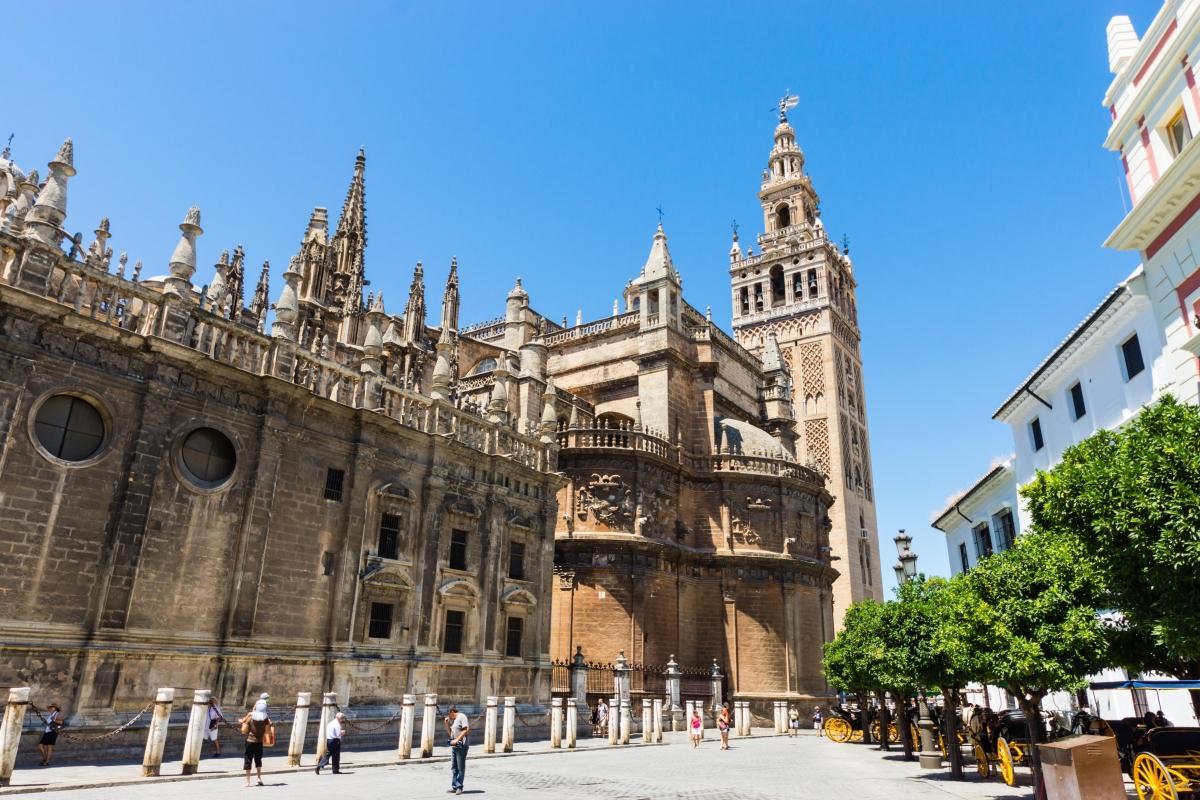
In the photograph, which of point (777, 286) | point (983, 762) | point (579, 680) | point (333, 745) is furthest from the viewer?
point (777, 286)

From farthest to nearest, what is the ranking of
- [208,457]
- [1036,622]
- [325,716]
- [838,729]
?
[838,729] < [208,457] < [325,716] < [1036,622]

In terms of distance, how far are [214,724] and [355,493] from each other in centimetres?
571

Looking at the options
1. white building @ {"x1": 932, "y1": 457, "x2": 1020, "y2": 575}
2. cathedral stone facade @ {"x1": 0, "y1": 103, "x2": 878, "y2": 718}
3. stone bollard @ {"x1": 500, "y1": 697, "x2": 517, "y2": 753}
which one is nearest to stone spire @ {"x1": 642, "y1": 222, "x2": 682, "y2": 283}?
cathedral stone facade @ {"x1": 0, "y1": 103, "x2": 878, "y2": 718}

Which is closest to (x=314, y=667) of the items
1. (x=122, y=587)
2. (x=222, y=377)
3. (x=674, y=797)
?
(x=122, y=587)

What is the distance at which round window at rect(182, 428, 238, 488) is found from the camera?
1575cm

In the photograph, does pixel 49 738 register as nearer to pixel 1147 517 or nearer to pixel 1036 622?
pixel 1036 622

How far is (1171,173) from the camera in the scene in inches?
565

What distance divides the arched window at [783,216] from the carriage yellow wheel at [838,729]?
1790 inches

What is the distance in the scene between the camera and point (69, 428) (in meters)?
14.0

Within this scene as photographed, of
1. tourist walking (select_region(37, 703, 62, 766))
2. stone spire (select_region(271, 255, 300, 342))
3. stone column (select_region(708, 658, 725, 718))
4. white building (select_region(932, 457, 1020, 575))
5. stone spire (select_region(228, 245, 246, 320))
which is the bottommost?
tourist walking (select_region(37, 703, 62, 766))

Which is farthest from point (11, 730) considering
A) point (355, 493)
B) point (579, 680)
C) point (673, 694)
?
point (673, 694)

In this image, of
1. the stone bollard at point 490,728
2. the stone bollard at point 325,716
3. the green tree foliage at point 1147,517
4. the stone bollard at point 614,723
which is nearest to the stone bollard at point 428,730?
the stone bollard at point 490,728

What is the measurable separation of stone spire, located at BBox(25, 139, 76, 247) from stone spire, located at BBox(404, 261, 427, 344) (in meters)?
16.5

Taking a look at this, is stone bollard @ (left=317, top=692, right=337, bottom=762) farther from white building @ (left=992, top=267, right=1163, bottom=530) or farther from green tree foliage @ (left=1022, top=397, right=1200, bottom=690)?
white building @ (left=992, top=267, right=1163, bottom=530)
